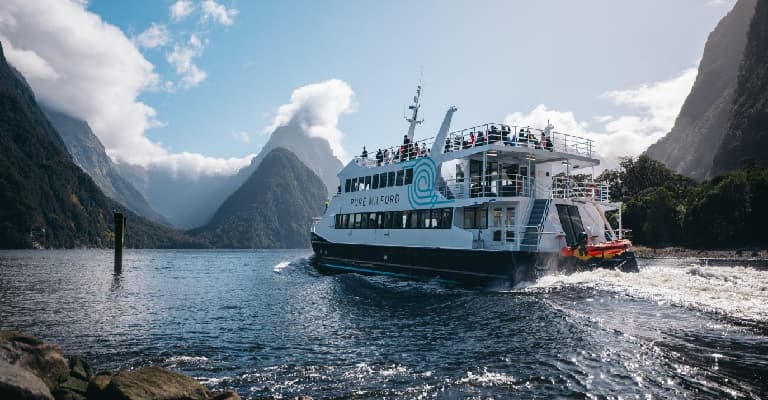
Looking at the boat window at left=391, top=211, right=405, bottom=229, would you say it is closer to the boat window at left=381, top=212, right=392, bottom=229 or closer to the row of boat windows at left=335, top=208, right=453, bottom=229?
the row of boat windows at left=335, top=208, right=453, bottom=229

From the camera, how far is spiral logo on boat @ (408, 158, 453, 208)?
27.5 m

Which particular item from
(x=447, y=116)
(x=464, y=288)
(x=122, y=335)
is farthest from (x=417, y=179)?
(x=122, y=335)

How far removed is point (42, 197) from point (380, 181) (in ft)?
483

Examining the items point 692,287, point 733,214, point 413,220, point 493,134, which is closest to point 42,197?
point 413,220

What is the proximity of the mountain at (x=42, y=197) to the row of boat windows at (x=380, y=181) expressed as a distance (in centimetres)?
12171

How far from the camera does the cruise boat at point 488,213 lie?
76.0 ft

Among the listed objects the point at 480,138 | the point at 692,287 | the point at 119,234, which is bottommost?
the point at 692,287

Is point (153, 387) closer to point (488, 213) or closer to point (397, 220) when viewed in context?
point (488, 213)

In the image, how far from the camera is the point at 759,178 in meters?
59.0

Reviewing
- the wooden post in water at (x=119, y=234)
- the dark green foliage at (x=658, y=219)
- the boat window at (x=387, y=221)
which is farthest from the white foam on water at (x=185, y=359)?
the dark green foliage at (x=658, y=219)

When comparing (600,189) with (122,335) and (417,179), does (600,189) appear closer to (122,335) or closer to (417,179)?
(417,179)

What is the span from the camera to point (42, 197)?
141500 mm

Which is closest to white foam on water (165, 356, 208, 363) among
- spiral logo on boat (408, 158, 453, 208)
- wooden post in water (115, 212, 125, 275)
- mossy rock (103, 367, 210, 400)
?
mossy rock (103, 367, 210, 400)

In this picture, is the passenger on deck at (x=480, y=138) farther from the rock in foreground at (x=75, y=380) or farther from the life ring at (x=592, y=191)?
the rock in foreground at (x=75, y=380)
